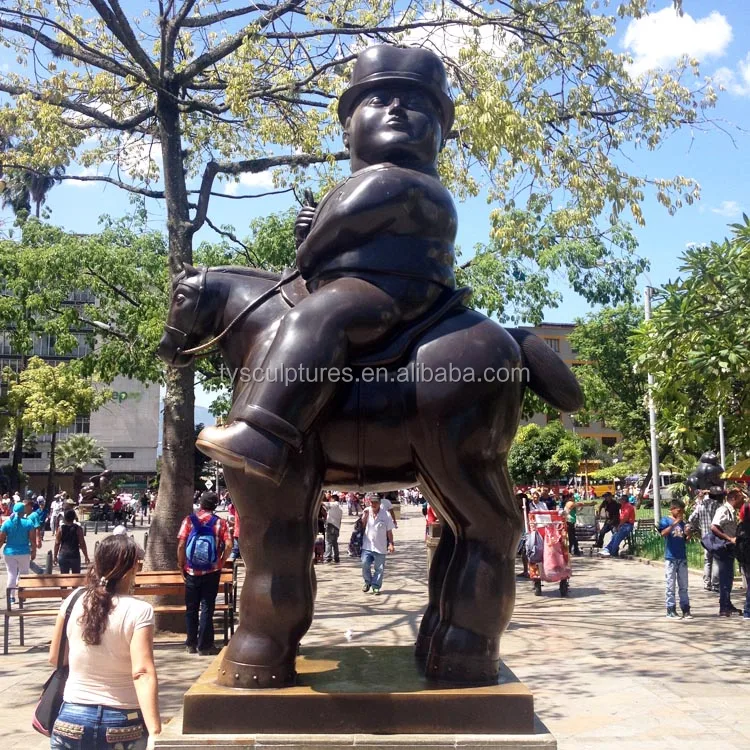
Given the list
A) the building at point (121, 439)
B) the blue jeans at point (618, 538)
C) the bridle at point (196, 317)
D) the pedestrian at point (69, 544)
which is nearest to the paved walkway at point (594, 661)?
the pedestrian at point (69, 544)

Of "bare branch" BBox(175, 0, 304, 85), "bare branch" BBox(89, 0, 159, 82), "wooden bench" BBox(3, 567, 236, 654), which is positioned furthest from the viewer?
"bare branch" BBox(175, 0, 304, 85)

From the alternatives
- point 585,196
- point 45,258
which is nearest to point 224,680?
point 585,196

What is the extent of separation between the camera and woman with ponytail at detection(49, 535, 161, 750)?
2.89m

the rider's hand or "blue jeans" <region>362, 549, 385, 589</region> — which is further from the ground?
the rider's hand

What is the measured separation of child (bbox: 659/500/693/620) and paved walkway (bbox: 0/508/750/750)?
28 cm

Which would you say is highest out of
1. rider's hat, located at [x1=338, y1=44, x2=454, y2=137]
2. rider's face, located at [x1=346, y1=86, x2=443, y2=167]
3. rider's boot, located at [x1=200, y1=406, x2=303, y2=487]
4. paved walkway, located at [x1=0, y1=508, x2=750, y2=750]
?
→ rider's hat, located at [x1=338, y1=44, x2=454, y2=137]

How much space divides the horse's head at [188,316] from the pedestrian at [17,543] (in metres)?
8.54

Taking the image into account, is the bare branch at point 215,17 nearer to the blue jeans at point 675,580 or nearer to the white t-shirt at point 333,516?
the blue jeans at point 675,580

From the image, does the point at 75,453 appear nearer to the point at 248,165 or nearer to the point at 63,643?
the point at 248,165

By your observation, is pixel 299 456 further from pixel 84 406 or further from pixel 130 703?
pixel 84 406

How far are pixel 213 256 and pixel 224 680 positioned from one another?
52.1 ft

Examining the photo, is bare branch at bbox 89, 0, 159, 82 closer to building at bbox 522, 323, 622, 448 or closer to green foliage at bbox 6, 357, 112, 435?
green foliage at bbox 6, 357, 112, 435

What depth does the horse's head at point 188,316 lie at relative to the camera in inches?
140

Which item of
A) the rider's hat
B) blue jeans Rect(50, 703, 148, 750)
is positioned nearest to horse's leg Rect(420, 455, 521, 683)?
blue jeans Rect(50, 703, 148, 750)
